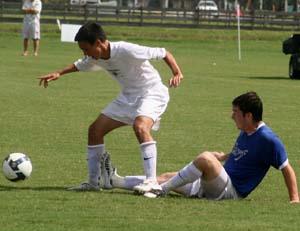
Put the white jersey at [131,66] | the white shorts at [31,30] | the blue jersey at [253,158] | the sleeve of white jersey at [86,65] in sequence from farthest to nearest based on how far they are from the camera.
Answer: the white shorts at [31,30] → the sleeve of white jersey at [86,65] → the white jersey at [131,66] → the blue jersey at [253,158]

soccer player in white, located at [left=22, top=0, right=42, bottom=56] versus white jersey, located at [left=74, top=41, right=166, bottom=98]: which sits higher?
white jersey, located at [left=74, top=41, right=166, bottom=98]

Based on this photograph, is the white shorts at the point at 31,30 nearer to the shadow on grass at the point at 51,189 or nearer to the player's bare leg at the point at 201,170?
the shadow on grass at the point at 51,189

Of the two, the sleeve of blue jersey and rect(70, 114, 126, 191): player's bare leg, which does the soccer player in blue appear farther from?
rect(70, 114, 126, 191): player's bare leg

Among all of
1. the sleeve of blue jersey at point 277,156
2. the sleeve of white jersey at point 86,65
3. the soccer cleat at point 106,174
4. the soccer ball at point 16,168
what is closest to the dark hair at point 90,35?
the sleeve of white jersey at point 86,65

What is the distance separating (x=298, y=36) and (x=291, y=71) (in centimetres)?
106

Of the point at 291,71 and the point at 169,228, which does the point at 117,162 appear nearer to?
the point at 169,228

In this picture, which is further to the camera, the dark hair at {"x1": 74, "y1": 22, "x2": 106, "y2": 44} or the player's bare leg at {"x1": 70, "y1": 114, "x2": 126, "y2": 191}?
the player's bare leg at {"x1": 70, "y1": 114, "x2": 126, "y2": 191}

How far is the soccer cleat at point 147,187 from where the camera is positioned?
31.5 feet

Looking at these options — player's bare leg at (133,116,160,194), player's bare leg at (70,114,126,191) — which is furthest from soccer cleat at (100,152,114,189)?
player's bare leg at (133,116,160,194)

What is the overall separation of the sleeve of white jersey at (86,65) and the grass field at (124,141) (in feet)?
3.90

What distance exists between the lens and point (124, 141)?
14570 mm

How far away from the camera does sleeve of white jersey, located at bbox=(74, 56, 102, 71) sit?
1040cm

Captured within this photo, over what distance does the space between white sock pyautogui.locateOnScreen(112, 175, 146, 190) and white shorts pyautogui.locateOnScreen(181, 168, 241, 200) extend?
54cm

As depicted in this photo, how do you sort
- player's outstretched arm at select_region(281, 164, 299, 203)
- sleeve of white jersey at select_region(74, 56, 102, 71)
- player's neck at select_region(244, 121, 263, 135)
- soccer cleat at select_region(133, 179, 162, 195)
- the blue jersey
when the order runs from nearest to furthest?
player's outstretched arm at select_region(281, 164, 299, 203)
the blue jersey
player's neck at select_region(244, 121, 263, 135)
soccer cleat at select_region(133, 179, 162, 195)
sleeve of white jersey at select_region(74, 56, 102, 71)
